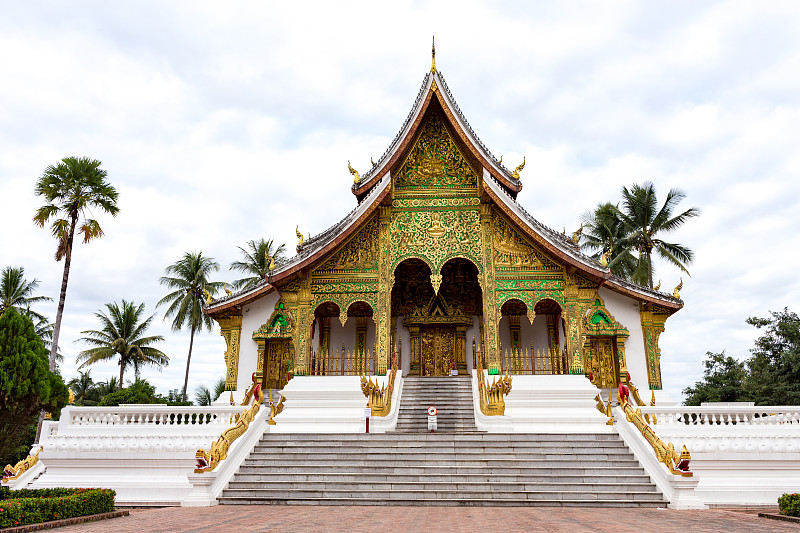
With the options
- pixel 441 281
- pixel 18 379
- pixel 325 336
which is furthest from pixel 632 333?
pixel 18 379

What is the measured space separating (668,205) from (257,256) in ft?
79.4

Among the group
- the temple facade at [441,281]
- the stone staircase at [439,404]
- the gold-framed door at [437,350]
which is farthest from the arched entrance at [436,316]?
the stone staircase at [439,404]

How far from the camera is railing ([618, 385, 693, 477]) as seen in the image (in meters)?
8.91

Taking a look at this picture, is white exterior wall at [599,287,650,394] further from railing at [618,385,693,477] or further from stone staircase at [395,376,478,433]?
railing at [618,385,693,477]

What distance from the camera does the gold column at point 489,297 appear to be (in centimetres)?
1552

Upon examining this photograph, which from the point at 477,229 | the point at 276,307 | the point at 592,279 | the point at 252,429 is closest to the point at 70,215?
the point at 276,307

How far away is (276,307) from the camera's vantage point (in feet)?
55.8

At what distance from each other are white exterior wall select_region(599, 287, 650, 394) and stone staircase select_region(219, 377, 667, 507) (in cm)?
605

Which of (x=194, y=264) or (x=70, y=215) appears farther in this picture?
(x=194, y=264)

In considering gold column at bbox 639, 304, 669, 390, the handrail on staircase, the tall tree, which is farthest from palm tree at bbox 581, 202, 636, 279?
the tall tree

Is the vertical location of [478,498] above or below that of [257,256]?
below

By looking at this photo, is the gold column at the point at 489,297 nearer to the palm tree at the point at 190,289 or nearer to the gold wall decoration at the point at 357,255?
the gold wall decoration at the point at 357,255

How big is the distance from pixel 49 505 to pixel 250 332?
11060mm

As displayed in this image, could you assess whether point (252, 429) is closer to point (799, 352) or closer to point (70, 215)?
point (70, 215)
